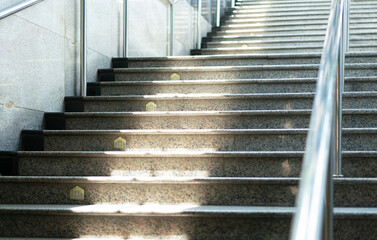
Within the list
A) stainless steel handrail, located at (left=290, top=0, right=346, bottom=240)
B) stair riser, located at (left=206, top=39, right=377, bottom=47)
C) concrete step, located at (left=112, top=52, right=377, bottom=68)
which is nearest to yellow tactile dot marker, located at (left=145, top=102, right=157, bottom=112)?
concrete step, located at (left=112, top=52, right=377, bottom=68)

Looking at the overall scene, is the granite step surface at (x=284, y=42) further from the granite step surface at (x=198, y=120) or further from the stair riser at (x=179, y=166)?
the stair riser at (x=179, y=166)

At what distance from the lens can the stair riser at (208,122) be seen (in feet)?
9.41

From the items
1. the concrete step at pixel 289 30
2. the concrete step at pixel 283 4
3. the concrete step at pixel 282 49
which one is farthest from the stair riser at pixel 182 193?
the concrete step at pixel 283 4

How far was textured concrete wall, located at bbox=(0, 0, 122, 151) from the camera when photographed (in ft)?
8.84

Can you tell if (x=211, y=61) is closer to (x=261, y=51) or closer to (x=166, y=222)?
(x=261, y=51)

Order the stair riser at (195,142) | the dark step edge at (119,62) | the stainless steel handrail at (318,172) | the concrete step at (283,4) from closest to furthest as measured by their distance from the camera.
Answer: the stainless steel handrail at (318,172) < the stair riser at (195,142) < the dark step edge at (119,62) < the concrete step at (283,4)

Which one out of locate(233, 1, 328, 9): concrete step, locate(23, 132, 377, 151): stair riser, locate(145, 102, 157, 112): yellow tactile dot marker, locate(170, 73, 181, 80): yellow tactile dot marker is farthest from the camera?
locate(233, 1, 328, 9): concrete step

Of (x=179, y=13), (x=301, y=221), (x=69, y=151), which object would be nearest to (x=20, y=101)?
(x=69, y=151)

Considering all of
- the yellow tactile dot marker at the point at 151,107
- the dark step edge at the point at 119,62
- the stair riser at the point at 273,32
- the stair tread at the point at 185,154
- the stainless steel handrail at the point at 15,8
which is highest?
the stair riser at the point at 273,32

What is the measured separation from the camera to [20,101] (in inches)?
110

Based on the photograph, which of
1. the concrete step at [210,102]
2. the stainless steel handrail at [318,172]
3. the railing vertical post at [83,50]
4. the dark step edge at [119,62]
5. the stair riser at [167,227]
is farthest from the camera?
the dark step edge at [119,62]

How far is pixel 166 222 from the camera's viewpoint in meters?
2.12

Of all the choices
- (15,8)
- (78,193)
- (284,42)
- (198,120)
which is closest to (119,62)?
(198,120)

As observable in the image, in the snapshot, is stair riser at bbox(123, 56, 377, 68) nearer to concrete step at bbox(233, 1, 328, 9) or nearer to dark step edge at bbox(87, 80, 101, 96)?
dark step edge at bbox(87, 80, 101, 96)
